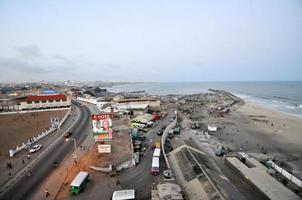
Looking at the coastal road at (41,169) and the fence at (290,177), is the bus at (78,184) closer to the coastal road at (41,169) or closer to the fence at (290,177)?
the coastal road at (41,169)

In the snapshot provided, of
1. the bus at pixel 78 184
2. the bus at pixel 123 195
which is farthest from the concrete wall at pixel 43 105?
the bus at pixel 123 195

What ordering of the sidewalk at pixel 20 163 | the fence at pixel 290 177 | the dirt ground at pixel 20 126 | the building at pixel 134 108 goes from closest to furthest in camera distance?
the sidewalk at pixel 20 163 → the fence at pixel 290 177 → the dirt ground at pixel 20 126 → the building at pixel 134 108

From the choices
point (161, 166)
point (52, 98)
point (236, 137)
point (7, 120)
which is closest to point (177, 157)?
point (161, 166)

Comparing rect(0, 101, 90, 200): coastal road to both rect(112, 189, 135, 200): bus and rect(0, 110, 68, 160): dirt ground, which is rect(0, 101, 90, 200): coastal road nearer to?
rect(0, 110, 68, 160): dirt ground

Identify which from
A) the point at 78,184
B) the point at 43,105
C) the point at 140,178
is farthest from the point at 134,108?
the point at 78,184

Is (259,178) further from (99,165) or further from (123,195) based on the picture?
(99,165)

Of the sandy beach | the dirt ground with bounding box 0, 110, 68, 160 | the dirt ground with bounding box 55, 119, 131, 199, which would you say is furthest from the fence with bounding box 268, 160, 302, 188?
the dirt ground with bounding box 0, 110, 68, 160
